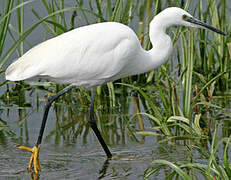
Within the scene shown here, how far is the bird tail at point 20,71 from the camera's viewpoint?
4.61 meters

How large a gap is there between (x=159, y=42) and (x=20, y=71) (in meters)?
1.23

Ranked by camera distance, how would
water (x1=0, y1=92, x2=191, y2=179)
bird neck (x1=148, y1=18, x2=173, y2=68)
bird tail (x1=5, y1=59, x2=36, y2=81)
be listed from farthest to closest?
bird neck (x1=148, y1=18, x2=173, y2=68) → bird tail (x1=5, y1=59, x2=36, y2=81) → water (x1=0, y1=92, x2=191, y2=179)

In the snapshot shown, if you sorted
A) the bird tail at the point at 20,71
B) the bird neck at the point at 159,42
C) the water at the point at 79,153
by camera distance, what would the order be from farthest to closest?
the bird neck at the point at 159,42 → the bird tail at the point at 20,71 → the water at the point at 79,153

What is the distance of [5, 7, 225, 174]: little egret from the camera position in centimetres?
463

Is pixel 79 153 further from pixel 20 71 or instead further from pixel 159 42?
pixel 159 42

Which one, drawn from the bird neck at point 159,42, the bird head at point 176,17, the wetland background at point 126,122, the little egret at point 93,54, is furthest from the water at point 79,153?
the bird head at point 176,17

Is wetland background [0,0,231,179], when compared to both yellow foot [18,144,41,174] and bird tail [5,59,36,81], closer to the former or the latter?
yellow foot [18,144,41,174]

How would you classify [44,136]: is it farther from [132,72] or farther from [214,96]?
[214,96]

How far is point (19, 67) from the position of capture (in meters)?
4.72

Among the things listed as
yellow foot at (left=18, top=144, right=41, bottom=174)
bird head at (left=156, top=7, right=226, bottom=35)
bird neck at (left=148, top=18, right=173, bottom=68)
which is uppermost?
bird head at (left=156, top=7, right=226, bottom=35)

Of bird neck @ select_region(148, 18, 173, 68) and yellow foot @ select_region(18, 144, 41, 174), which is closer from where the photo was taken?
yellow foot @ select_region(18, 144, 41, 174)

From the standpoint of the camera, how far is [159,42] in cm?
477

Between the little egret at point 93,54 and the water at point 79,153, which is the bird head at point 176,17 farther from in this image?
the water at point 79,153

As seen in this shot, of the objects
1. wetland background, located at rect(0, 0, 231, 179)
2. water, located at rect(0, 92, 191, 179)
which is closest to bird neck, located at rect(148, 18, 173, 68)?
wetland background, located at rect(0, 0, 231, 179)
